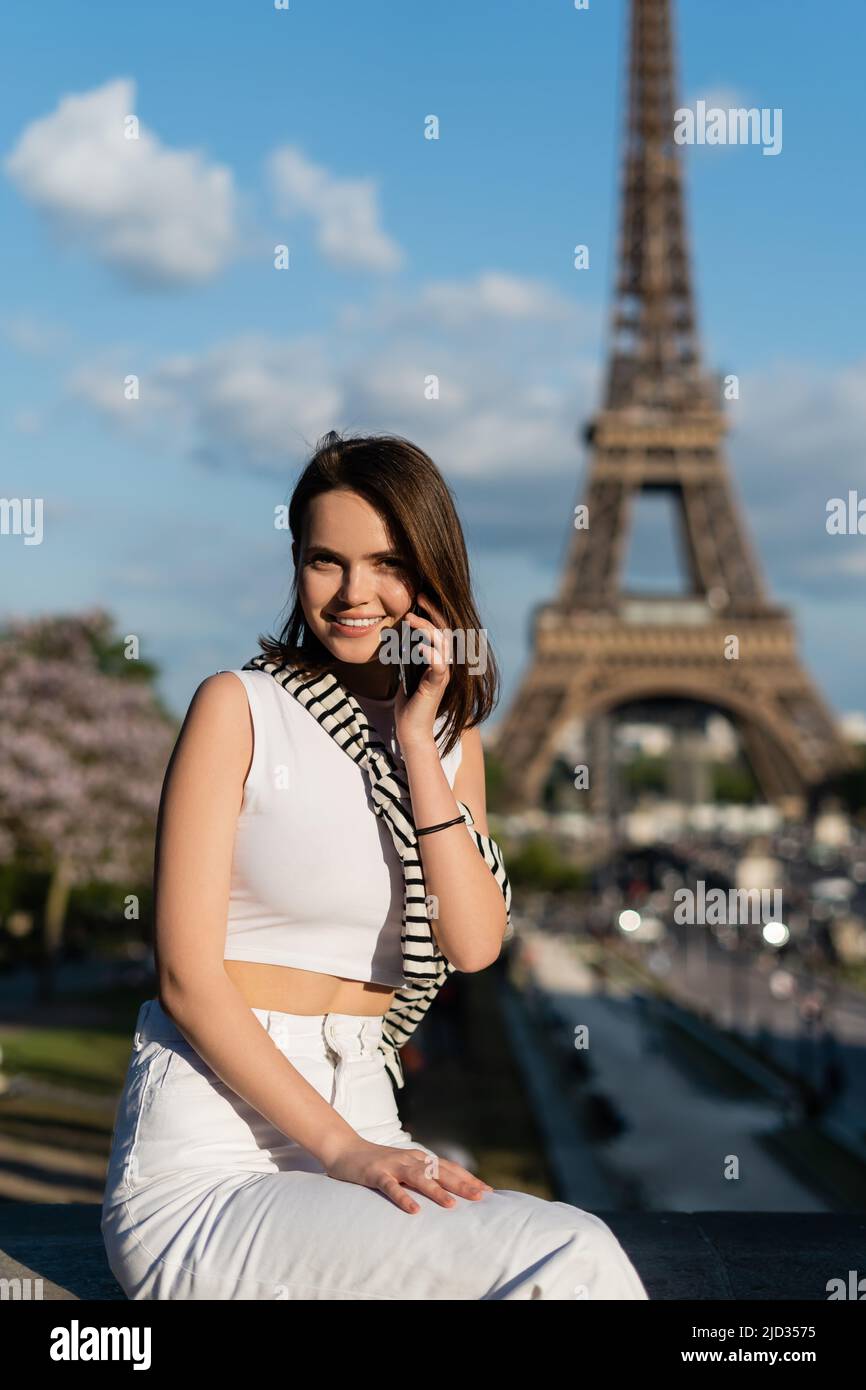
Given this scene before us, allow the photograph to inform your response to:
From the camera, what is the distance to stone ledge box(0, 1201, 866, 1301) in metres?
3.22

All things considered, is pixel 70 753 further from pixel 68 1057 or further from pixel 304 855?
pixel 304 855

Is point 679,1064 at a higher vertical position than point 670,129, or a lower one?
lower

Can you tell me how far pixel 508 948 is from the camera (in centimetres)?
4538

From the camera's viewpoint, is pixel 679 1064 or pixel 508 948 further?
pixel 508 948

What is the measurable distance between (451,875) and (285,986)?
1.32 ft

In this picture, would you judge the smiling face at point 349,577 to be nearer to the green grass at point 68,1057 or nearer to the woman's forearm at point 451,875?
the woman's forearm at point 451,875

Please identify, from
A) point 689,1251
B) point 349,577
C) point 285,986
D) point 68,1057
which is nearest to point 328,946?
point 285,986

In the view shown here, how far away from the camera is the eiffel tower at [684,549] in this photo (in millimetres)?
65062

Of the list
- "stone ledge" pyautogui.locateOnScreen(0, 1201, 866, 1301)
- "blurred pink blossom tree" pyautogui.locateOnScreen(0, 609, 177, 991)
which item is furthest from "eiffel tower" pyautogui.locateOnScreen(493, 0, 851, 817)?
"stone ledge" pyautogui.locateOnScreen(0, 1201, 866, 1301)

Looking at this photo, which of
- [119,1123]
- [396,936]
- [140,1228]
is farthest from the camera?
[396,936]

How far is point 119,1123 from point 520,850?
61706 millimetres
